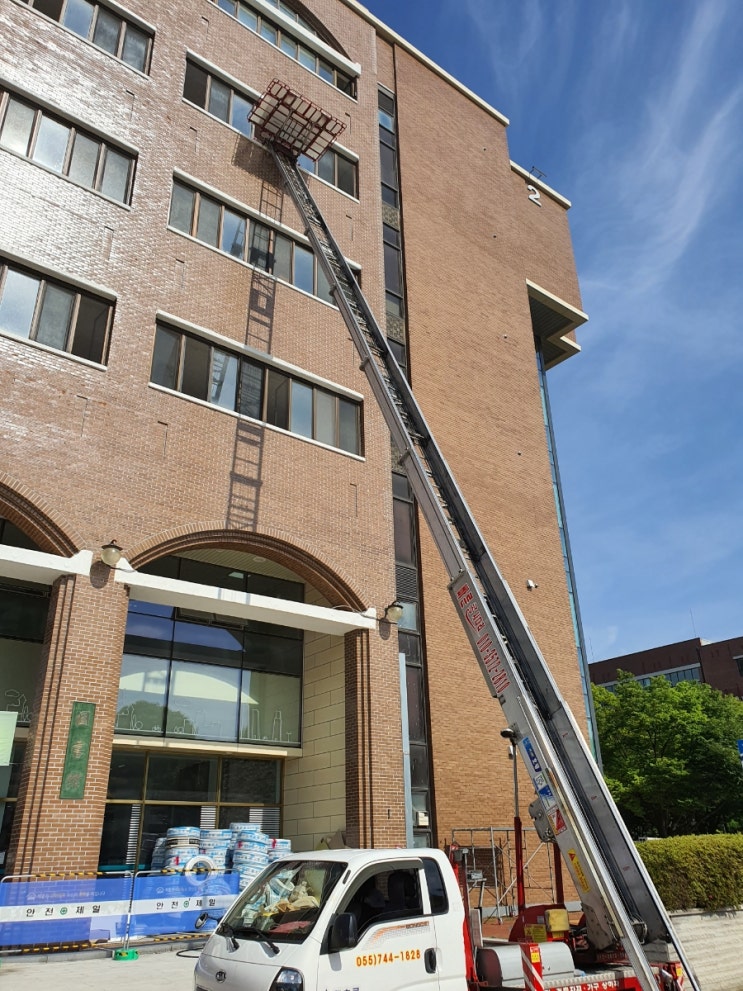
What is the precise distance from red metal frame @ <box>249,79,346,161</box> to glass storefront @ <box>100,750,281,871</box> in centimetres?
1661

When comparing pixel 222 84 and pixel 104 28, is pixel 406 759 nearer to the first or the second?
pixel 222 84

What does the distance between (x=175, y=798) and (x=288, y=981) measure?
1221cm

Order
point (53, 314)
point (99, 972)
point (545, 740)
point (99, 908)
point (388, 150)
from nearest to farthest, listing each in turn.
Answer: point (545, 740) → point (99, 972) → point (99, 908) → point (53, 314) → point (388, 150)

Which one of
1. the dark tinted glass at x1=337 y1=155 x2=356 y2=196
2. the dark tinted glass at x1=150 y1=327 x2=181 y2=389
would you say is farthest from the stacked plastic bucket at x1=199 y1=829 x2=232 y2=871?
the dark tinted glass at x1=337 y1=155 x2=356 y2=196

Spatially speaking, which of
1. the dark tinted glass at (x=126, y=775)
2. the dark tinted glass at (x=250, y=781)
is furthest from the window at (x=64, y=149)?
the dark tinted glass at (x=250, y=781)

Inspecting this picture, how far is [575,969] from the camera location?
711 centimetres

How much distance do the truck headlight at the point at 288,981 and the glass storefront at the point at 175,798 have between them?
11154 mm

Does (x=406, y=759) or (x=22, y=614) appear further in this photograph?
(x=406, y=759)

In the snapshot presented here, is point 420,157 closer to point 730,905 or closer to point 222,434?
point 222,434

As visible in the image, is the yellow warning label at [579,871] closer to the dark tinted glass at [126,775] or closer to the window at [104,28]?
the dark tinted glass at [126,775]

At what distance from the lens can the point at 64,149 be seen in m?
17.7

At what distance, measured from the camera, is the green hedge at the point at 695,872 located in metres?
12.5

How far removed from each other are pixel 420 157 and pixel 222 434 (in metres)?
15.5

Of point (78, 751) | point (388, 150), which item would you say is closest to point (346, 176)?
point (388, 150)
